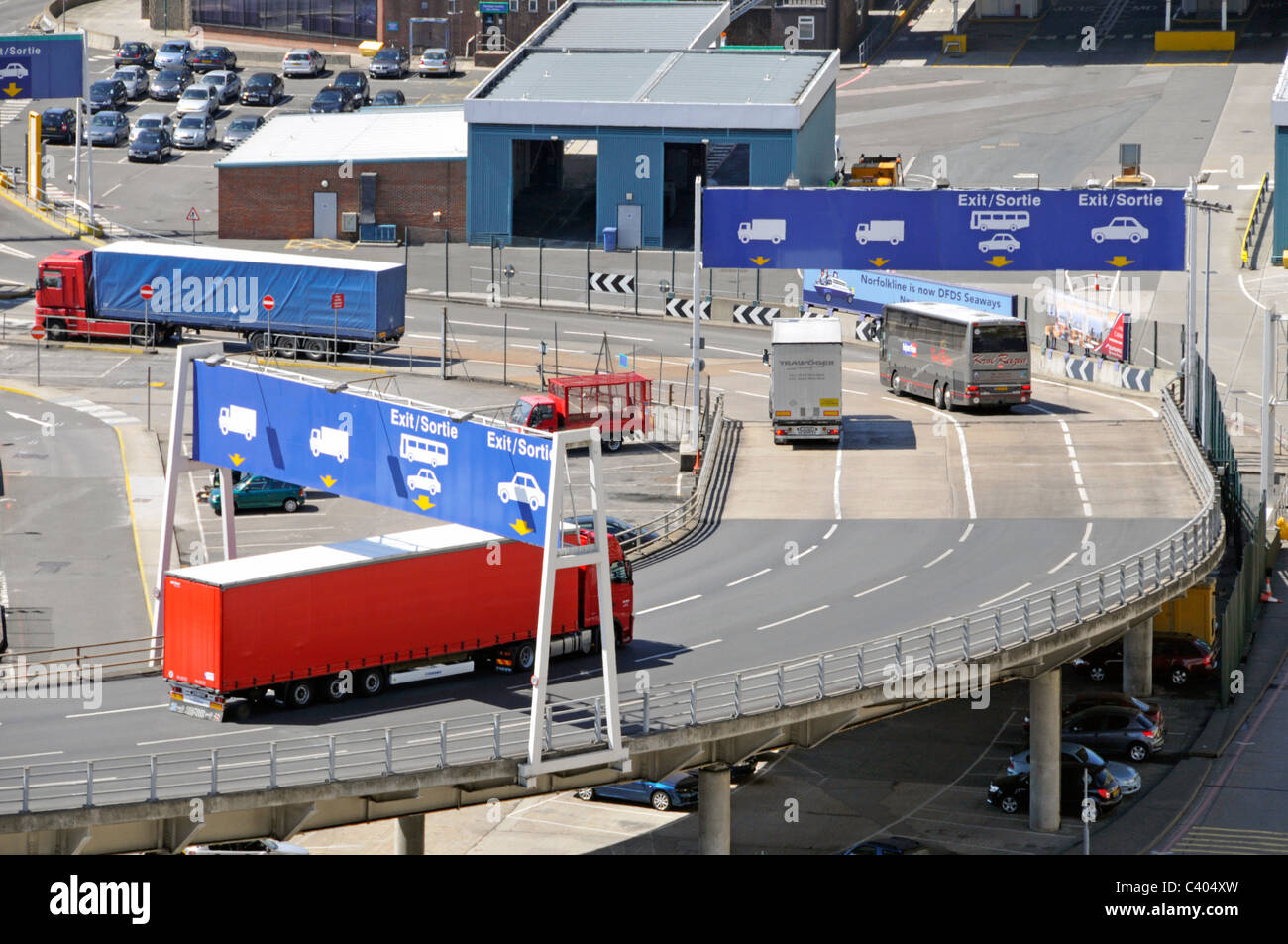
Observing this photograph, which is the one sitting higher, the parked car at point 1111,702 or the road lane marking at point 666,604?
the road lane marking at point 666,604

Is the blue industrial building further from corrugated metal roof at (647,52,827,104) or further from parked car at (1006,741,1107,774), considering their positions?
parked car at (1006,741,1107,774)

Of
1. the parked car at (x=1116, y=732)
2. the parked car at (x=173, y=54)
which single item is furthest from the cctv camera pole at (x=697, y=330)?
the parked car at (x=173, y=54)

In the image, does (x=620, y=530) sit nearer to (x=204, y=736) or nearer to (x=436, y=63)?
Result: (x=204, y=736)

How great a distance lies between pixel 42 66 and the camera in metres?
96.0

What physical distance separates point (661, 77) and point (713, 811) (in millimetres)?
59258

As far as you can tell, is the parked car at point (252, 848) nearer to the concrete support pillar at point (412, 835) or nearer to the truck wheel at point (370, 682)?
the concrete support pillar at point (412, 835)

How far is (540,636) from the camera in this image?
3509 centimetres

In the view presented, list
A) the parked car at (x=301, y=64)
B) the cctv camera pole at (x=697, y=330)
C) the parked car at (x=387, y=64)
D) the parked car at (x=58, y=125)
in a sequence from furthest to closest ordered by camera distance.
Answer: the parked car at (x=387, y=64) → the parked car at (x=301, y=64) → the parked car at (x=58, y=125) → the cctv camera pole at (x=697, y=330)

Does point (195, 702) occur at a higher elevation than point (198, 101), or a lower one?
lower

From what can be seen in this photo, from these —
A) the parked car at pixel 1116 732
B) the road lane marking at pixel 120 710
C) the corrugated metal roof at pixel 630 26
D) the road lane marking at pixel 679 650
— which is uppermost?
the corrugated metal roof at pixel 630 26

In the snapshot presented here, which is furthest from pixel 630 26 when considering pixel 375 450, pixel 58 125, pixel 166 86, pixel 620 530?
pixel 375 450

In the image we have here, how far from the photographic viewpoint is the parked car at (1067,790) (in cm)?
4881

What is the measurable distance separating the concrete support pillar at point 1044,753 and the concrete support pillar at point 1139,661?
8.62m

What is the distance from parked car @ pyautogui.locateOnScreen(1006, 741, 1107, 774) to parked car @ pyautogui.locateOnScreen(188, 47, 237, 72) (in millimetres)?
78877
